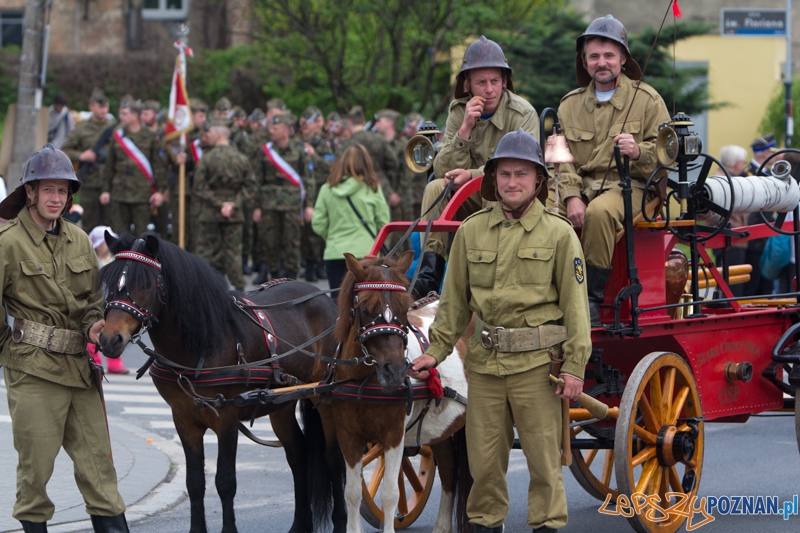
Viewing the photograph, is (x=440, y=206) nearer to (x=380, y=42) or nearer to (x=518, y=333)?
(x=518, y=333)

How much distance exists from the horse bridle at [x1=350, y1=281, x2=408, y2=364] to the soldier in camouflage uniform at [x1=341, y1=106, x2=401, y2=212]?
445 inches

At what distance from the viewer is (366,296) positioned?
5.55 metres

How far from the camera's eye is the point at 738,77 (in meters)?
28.6

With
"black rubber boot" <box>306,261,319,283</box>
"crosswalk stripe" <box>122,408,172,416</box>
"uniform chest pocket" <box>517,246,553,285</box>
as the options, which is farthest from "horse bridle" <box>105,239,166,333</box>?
"black rubber boot" <box>306,261,319,283</box>

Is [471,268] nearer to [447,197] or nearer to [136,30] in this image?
[447,197]

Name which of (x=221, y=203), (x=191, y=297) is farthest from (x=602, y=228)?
(x=221, y=203)

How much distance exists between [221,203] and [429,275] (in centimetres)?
904

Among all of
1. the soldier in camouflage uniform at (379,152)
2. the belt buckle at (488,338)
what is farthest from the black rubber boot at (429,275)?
the soldier in camouflage uniform at (379,152)

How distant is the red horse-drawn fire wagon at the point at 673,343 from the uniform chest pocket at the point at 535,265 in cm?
112

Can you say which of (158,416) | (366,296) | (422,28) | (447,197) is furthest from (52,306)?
(422,28)

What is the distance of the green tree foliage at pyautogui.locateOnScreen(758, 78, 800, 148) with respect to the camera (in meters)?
26.9

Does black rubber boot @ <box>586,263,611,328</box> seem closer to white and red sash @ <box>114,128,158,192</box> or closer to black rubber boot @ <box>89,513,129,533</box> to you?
black rubber boot @ <box>89,513,129,533</box>

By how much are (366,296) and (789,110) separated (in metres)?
15.2

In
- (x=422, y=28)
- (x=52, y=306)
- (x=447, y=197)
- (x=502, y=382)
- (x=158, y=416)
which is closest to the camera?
(x=502, y=382)
